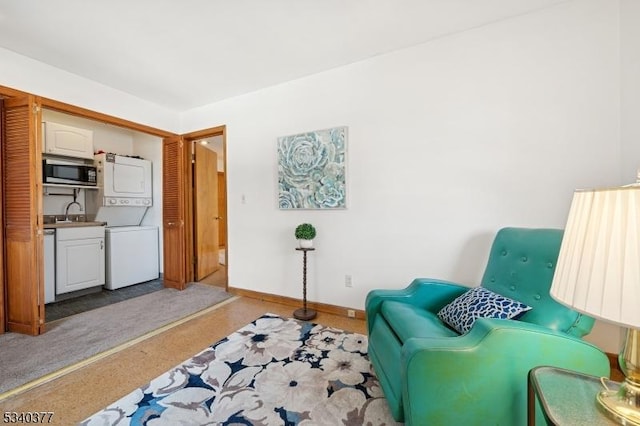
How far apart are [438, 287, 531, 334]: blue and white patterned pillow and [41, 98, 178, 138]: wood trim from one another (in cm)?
393

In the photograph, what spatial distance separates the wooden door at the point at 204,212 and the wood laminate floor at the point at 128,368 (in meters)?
1.50

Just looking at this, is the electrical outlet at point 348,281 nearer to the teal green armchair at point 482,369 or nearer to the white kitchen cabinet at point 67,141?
the teal green armchair at point 482,369

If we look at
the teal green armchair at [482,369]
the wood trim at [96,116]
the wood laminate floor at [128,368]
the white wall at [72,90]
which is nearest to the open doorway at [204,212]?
the wood trim at [96,116]

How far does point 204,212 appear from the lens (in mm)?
4094

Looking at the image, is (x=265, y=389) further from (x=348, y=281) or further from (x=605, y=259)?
(x=605, y=259)

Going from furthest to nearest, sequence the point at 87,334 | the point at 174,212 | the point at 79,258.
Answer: the point at 174,212
the point at 79,258
the point at 87,334

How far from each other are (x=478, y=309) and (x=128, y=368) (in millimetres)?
2349

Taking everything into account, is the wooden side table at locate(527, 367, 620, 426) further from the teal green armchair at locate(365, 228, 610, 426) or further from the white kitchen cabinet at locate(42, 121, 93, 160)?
the white kitchen cabinet at locate(42, 121, 93, 160)

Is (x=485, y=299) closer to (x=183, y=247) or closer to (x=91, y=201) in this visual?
(x=183, y=247)

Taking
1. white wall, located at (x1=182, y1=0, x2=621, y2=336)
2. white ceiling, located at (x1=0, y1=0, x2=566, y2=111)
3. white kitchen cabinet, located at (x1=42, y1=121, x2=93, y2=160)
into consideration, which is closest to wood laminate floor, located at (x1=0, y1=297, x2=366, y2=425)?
white wall, located at (x1=182, y1=0, x2=621, y2=336)

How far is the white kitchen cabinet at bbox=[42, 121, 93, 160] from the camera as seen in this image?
10.6ft

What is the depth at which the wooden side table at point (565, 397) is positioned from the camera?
2.39 feet


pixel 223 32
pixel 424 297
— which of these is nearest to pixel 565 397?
pixel 424 297

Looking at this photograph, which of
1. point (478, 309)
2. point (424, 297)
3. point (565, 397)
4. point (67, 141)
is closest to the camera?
point (565, 397)
